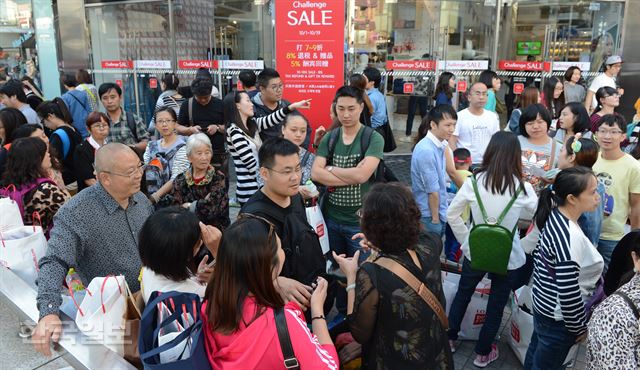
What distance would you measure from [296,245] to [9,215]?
6.61 feet

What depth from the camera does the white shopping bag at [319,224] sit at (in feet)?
11.5

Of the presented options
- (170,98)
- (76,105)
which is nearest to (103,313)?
(76,105)

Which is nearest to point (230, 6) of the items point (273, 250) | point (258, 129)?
point (258, 129)

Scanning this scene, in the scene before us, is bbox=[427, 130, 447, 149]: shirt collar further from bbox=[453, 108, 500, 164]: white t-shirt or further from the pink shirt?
the pink shirt

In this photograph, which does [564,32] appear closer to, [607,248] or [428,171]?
[607,248]

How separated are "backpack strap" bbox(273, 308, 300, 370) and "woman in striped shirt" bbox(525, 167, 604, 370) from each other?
1751 millimetres

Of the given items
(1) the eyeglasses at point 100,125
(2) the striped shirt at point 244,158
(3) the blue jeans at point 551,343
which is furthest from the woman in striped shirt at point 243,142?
(3) the blue jeans at point 551,343

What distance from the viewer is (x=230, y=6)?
10695 millimetres

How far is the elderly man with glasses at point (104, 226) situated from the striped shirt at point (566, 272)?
2423mm

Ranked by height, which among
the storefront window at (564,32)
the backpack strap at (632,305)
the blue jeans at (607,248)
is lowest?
the blue jeans at (607,248)

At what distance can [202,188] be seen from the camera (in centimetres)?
390

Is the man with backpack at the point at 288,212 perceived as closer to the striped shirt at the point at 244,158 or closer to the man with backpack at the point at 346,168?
the man with backpack at the point at 346,168

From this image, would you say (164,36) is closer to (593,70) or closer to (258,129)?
(258,129)

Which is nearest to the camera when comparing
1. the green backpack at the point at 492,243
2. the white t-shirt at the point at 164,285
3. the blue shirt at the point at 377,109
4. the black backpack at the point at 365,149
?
the white t-shirt at the point at 164,285
